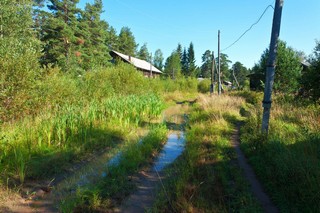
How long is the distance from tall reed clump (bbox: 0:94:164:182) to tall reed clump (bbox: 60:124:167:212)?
1.34 m

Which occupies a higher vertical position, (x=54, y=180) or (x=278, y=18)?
(x=278, y=18)

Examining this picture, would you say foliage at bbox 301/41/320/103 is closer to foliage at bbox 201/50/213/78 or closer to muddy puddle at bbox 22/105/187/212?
muddy puddle at bbox 22/105/187/212

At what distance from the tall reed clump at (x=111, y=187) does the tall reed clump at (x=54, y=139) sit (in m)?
1.34

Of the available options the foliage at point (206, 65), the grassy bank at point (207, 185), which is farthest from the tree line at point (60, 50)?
the foliage at point (206, 65)

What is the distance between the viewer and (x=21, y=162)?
14.1 ft

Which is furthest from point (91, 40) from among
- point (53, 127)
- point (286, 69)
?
point (53, 127)

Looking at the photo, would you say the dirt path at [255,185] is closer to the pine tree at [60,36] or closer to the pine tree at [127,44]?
the pine tree at [60,36]

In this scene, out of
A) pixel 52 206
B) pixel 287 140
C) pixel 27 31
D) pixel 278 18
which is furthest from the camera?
pixel 27 31

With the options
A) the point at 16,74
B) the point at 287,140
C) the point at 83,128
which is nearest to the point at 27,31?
the point at 16,74

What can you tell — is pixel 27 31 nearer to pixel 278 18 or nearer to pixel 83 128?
pixel 83 128

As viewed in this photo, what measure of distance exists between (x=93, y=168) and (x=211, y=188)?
321cm

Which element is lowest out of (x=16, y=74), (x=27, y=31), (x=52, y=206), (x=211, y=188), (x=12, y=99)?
(x=52, y=206)

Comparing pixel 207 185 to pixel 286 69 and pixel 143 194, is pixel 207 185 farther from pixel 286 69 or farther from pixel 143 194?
pixel 286 69

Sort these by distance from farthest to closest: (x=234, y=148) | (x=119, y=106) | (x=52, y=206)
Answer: (x=119, y=106), (x=234, y=148), (x=52, y=206)
